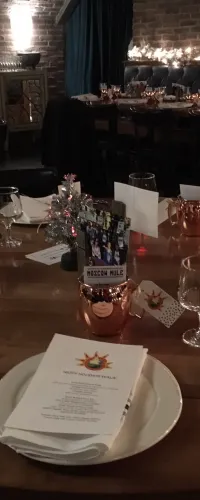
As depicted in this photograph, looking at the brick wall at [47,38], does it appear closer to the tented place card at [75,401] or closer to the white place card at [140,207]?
the white place card at [140,207]

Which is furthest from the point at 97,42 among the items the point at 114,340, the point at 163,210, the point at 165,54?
the point at 114,340

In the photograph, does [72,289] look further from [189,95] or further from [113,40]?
[113,40]

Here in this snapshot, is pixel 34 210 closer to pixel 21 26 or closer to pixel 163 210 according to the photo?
pixel 163 210

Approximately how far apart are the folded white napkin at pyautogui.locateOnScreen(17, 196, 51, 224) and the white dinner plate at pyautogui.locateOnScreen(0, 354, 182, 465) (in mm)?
857

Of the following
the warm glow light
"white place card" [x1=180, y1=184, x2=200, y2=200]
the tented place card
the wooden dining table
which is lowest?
the wooden dining table

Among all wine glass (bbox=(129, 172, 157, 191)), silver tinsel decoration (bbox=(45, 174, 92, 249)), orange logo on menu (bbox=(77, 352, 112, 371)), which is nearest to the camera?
orange logo on menu (bbox=(77, 352, 112, 371))

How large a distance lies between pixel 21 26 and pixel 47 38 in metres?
0.42

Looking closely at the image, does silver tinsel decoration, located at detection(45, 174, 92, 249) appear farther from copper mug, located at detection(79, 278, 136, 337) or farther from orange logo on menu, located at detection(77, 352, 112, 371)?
orange logo on menu, located at detection(77, 352, 112, 371)

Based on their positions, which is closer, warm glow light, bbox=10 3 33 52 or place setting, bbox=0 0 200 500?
place setting, bbox=0 0 200 500

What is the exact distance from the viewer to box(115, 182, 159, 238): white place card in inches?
58.2

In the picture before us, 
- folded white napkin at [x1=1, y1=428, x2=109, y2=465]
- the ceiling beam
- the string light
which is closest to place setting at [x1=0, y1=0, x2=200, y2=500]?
folded white napkin at [x1=1, y1=428, x2=109, y2=465]

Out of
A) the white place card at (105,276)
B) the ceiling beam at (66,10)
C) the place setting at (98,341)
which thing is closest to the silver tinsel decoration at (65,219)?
the place setting at (98,341)

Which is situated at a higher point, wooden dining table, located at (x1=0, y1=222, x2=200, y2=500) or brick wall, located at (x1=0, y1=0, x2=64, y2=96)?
brick wall, located at (x1=0, y1=0, x2=64, y2=96)

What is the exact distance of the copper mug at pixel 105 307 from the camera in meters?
1.08
